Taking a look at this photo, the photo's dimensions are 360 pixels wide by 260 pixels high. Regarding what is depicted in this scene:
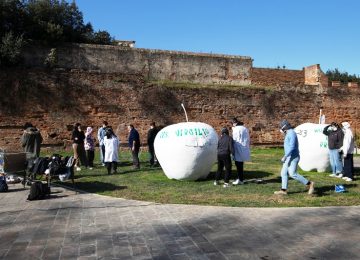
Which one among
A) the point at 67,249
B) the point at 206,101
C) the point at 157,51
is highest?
the point at 157,51

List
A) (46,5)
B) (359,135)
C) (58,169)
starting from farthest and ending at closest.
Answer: (359,135) → (46,5) → (58,169)

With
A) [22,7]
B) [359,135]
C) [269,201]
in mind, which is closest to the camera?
[269,201]

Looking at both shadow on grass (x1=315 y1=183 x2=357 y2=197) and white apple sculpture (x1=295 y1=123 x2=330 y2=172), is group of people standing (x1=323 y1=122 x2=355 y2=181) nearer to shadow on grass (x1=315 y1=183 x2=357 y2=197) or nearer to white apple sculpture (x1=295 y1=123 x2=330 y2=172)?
white apple sculpture (x1=295 y1=123 x2=330 y2=172)

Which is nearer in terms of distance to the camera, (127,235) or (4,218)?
(127,235)

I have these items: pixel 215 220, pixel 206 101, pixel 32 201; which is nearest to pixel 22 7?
pixel 206 101

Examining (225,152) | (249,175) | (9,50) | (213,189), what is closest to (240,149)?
(225,152)

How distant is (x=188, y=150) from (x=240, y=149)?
1258 millimetres

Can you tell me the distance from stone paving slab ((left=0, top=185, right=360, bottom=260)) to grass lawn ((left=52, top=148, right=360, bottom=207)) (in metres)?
0.55

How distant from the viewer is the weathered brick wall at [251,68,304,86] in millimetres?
26109

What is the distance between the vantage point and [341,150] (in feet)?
38.3

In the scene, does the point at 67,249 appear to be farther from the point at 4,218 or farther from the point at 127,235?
the point at 4,218

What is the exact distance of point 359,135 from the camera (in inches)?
958

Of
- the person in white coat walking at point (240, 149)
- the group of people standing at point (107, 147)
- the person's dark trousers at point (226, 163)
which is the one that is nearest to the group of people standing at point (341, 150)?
the person in white coat walking at point (240, 149)

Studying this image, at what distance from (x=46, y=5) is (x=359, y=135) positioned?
1810 cm
